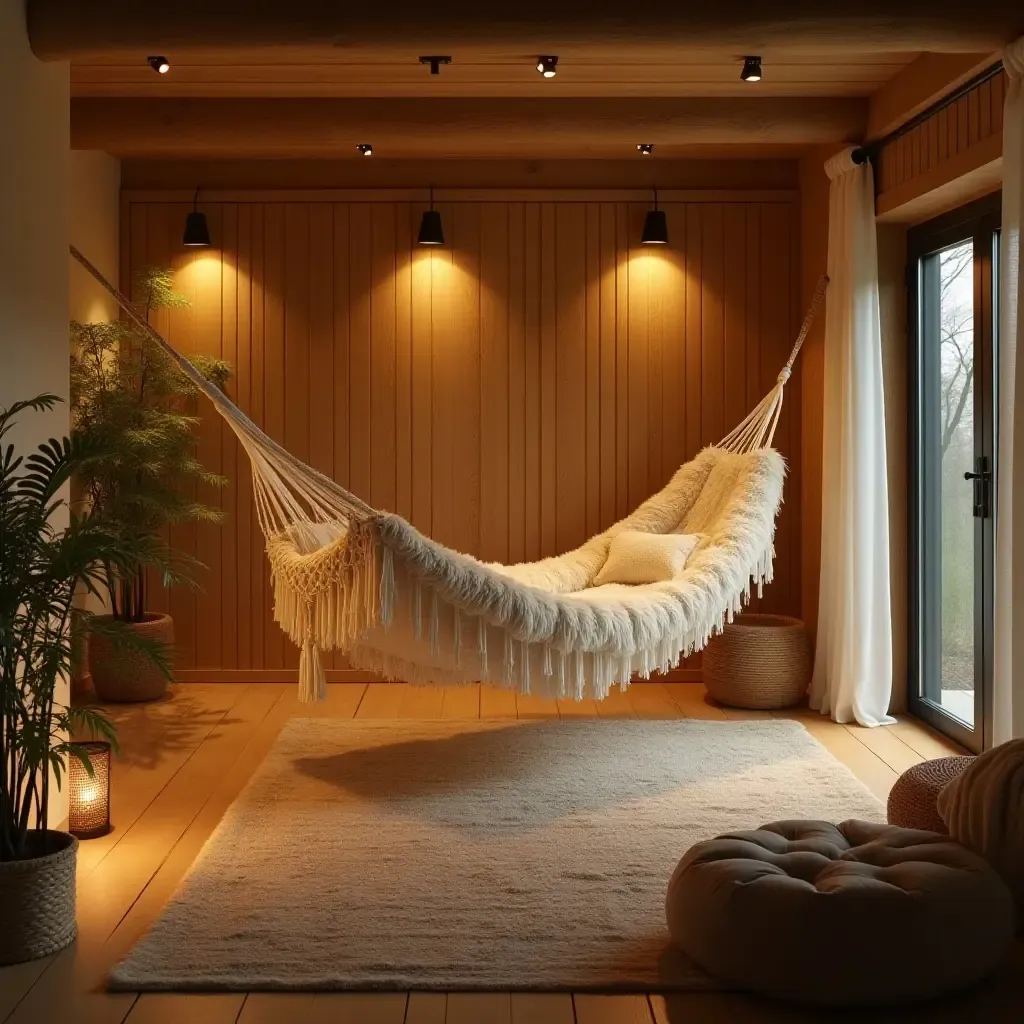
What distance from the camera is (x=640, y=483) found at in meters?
5.06

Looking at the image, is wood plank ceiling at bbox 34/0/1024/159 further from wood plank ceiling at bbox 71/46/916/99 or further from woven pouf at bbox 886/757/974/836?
woven pouf at bbox 886/757/974/836

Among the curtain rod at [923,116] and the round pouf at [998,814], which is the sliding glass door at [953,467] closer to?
the curtain rod at [923,116]

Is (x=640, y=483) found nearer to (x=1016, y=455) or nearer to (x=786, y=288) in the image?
(x=786, y=288)

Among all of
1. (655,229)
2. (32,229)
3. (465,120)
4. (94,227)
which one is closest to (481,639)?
(32,229)

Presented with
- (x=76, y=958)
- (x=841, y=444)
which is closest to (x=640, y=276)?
(x=841, y=444)

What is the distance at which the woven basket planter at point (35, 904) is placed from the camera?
2.30 meters

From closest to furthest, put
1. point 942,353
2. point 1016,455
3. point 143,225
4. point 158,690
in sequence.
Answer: point 1016,455 < point 942,353 < point 158,690 < point 143,225

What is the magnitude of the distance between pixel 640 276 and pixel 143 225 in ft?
6.61

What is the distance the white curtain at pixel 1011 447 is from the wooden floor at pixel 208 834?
55cm

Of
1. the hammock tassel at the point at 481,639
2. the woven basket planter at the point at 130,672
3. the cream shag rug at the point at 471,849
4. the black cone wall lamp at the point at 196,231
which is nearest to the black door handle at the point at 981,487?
the cream shag rug at the point at 471,849

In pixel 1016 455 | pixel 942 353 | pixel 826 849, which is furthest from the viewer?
pixel 942 353

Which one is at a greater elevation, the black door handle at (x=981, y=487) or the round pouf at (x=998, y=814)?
the black door handle at (x=981, y=487)

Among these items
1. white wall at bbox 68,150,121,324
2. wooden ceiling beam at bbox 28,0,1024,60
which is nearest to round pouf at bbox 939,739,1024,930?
wooden ceiling beam at bbox 28,0,1024,60

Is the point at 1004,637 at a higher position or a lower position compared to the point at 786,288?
lower
